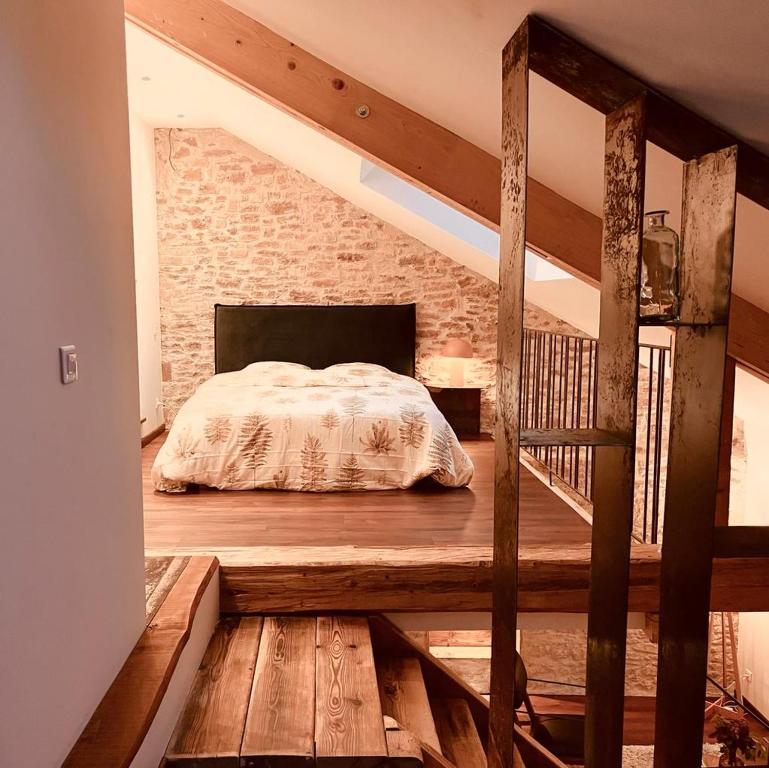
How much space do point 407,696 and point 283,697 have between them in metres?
0.59

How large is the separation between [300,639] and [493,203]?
203 cm

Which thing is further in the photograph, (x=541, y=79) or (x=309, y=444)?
(x=309, y=444)

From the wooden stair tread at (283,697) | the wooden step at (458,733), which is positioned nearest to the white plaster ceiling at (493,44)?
the wooden stair tread at (283,697)

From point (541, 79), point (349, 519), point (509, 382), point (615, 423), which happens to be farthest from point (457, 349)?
point (509, 382)

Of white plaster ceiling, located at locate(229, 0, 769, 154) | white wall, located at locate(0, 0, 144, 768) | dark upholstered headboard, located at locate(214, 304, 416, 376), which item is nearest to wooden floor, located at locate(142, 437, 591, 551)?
white wall, located at locate(0, 0, 144, 768)

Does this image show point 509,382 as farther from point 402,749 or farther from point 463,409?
point 463,409

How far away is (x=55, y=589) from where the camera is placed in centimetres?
156

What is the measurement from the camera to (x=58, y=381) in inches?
63.7

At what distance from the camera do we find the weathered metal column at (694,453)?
1639 millimetres

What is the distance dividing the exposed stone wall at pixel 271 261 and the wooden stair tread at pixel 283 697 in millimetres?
4245

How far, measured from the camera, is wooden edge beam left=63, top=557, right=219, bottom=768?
167 centimetres

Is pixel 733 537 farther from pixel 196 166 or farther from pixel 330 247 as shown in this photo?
pixel 196 166

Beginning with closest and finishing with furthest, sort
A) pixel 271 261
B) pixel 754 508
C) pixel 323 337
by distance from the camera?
pixel 754 508, pixel 323 337, pixel 271 261

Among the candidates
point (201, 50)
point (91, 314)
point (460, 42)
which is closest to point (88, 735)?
point (91, 314)
